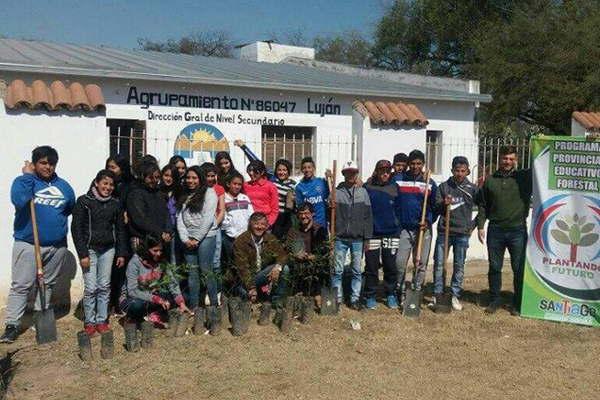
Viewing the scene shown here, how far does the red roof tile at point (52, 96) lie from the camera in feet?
23.6

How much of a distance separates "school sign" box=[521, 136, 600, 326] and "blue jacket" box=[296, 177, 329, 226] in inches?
91.9

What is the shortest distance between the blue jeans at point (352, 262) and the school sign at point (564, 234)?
72.7 inches

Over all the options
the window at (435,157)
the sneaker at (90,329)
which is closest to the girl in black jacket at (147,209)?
the sneaker at (90,329)

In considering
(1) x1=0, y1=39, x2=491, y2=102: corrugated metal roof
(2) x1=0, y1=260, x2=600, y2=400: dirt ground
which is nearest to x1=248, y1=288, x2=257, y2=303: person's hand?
(2) x1=0, y1=260, x2=600, y2=400: dirt ground

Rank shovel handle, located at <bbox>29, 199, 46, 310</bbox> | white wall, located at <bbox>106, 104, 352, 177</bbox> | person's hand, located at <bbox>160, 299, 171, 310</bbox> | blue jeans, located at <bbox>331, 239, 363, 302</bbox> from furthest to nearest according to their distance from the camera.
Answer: white wall, located at <bbox>106, 104, 352, 177</bbox> → blue jeans, located at <bbox>331, 239, 363, 302</bbox> → person's hand, located at <bbox>160, 299, 171, 310</bbox> → shovel handle, located at <bbox>29, 199, 46, 310</bbox>

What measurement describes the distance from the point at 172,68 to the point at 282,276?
452 cm

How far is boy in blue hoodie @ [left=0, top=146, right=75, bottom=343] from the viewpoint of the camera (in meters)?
6.32

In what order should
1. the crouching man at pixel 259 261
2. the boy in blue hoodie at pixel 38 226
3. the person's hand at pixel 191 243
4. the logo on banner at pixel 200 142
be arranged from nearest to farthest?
1. the boy in blue hoodie at pixel 38 226
2. the person's hand at pixel 191 243
3. the crouching man at pixel 259 261
4. the logo on banner at pixel 200 142

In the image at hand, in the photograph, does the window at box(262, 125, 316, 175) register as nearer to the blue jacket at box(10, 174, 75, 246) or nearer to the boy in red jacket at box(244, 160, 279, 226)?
the boy in red jacket at box(244, 160, 279, 226)

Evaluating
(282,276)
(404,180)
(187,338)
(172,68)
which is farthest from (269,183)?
(172,68)

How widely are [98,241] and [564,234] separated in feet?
16.0

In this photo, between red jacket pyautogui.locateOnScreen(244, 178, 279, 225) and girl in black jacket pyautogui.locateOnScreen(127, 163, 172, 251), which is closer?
girl in black jacket pyautogui.locateOnScreen(127, 163, 172, 251)

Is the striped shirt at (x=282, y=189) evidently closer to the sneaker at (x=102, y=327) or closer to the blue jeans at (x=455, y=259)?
the blue jeans at (x=455, y=259)

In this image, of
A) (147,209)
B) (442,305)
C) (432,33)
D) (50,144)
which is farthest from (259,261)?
(432,33)
